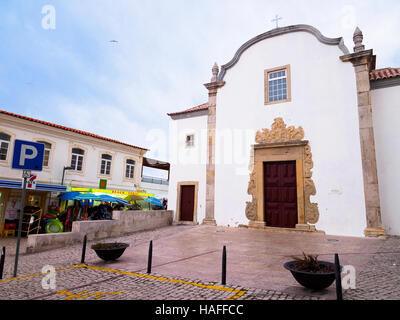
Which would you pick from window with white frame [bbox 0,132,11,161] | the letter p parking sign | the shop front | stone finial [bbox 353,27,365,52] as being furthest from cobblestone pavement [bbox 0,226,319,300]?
stone finial [bbox 353,27,365,52]

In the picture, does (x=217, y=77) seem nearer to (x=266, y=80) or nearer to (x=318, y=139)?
(x=266, y=80)

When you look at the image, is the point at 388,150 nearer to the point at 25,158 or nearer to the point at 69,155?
the point at 25,158

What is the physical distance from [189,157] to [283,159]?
18.8 ft

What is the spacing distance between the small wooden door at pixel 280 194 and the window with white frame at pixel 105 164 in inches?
549

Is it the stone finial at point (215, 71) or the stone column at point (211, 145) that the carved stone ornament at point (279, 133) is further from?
the stone finial at point (215, 71)

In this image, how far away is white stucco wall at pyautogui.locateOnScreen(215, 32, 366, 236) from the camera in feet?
38.4

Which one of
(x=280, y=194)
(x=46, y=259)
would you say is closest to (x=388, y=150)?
(x=280, y=194)

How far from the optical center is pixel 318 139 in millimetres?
12602

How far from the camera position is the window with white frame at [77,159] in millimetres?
19750

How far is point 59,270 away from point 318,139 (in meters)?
11.4

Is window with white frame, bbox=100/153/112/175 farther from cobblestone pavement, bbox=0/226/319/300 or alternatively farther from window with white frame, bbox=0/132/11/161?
cobblestone pavement, bbox=0/226/319/300
